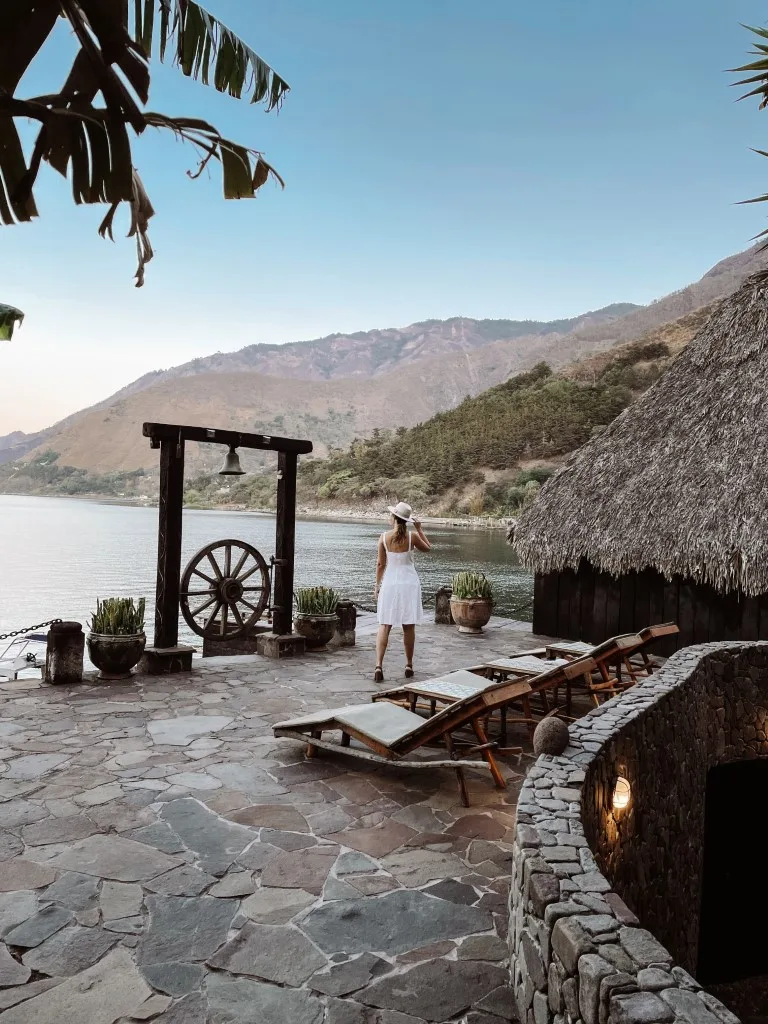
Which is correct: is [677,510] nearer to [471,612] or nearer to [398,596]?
[471,612]

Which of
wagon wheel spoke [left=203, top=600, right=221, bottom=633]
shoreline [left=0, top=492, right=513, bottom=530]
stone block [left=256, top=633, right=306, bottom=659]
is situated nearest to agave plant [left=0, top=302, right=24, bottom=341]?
stone block [left=256, top=633, right=306, bottom=659]

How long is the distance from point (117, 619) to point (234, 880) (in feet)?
11.5

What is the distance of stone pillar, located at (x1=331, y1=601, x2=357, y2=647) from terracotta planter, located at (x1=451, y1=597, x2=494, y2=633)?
1674 mm

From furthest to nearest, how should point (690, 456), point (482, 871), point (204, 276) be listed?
point (204, 276), point (690, 456), point (482, 871)

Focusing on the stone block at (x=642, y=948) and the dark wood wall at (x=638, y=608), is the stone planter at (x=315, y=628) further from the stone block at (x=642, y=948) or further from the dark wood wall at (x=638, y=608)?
the stone block at (x=642, y=948)

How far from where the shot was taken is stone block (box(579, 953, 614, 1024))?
1.62 meters

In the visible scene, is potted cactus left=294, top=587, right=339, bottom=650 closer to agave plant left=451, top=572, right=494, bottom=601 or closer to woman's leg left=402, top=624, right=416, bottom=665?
woman's leg left=402, top=624, right=416, bottom=665

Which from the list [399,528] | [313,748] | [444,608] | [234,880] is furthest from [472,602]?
[234,880]

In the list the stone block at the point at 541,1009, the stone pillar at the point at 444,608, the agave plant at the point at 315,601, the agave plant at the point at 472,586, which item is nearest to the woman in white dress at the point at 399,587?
the agave plant at the point at 315,601

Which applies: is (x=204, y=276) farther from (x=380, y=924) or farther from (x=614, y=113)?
(x=380, y=924)

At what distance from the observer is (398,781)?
3.88 m

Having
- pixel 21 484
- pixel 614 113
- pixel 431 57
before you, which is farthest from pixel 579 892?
pixel 21 484

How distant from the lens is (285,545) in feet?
23.8

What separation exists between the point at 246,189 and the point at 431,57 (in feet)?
89.6
